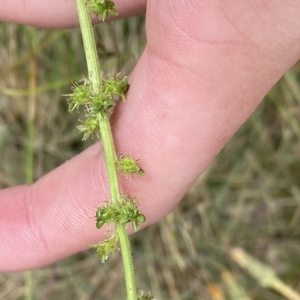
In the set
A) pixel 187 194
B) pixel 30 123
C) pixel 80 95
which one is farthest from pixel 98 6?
pixel 187 194

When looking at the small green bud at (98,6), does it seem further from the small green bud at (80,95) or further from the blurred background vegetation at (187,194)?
the blurred background vegetation at (187,194)

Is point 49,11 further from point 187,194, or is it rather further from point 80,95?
point 187,194

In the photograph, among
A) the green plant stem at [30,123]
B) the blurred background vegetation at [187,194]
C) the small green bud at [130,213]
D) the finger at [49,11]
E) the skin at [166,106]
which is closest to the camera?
the small green bud at [130,213]

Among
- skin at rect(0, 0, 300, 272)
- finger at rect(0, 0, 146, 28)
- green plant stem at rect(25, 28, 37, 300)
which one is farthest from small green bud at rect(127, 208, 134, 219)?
green plant stem at rect(25, 28, 37, 300)

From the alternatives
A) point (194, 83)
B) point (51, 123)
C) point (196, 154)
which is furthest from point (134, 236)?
point (194, 83)

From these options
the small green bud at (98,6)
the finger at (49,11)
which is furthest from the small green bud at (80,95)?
the finger at (49,11)

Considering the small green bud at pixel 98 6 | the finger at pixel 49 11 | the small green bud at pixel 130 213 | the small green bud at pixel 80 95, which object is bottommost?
the small green bud at pixel 130 213

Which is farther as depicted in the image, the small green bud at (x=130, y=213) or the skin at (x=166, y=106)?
the skin at (x=166, y=106)

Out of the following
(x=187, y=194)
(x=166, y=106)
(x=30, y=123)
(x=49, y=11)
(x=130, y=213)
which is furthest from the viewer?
(x=187, y=194)
